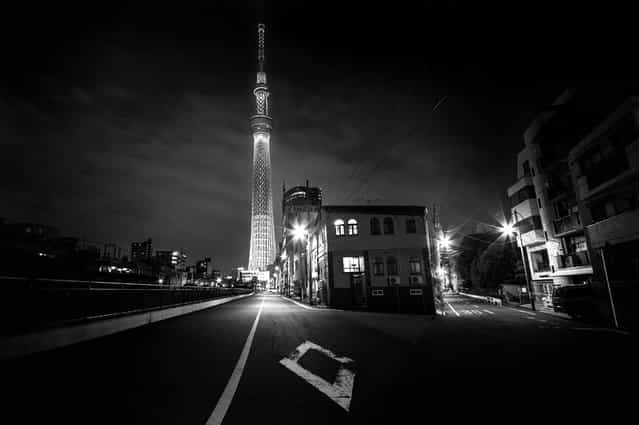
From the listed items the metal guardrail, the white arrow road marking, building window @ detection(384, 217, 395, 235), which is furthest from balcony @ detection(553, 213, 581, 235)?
the metal guardrail

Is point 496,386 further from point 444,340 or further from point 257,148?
point 257,148

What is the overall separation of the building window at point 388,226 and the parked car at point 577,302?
44.5 ft

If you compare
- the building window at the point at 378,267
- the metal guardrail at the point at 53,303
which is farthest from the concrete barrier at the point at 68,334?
the building window at the point at 378,267

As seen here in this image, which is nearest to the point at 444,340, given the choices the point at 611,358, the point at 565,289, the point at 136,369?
the point at 611,358

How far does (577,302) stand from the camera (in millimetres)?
16734

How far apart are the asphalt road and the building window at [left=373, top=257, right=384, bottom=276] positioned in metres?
19.7

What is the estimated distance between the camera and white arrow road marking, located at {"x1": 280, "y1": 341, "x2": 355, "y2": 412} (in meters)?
4.16

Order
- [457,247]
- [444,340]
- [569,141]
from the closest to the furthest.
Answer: [444,340], [569,141], [457,247]

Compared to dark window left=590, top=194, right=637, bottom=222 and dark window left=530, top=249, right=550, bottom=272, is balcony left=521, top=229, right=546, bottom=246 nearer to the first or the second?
dark window left=530, top=249, right=550, bottom=272

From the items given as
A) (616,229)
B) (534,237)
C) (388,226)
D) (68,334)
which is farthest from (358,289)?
(68,334)

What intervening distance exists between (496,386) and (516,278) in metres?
41.6

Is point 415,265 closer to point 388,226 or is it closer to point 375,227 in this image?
point 388,226

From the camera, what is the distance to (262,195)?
125250 mm

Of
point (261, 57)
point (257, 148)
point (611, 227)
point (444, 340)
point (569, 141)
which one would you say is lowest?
point (444, 340)
